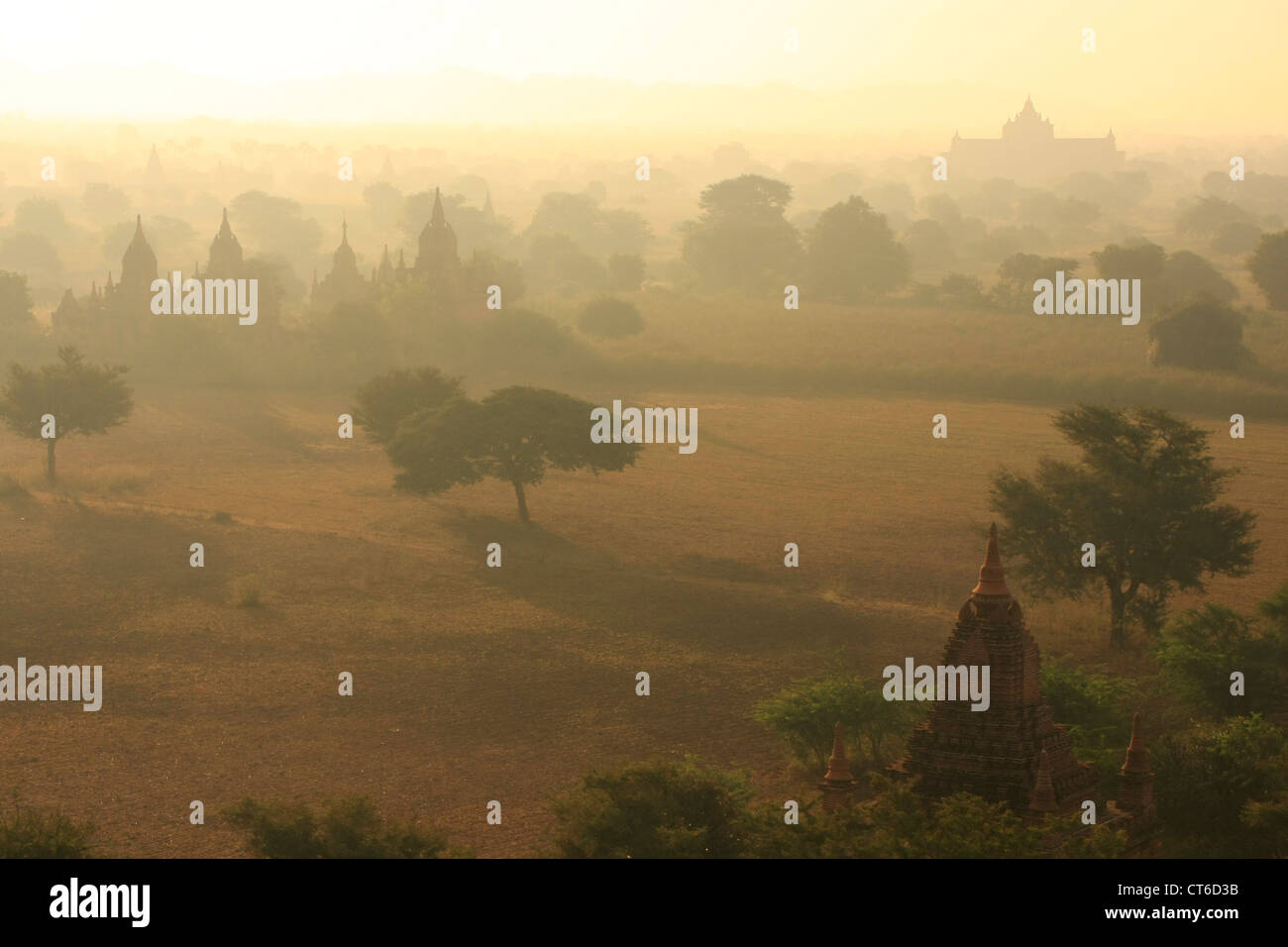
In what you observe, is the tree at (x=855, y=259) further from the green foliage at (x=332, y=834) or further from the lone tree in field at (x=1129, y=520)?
the green foliage at (x=332, y=834)

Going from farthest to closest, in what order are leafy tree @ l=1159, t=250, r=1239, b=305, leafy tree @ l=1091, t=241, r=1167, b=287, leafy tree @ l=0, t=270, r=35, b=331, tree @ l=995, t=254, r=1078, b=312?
leafy tree @ l=1091, t=241, r=1167, b=287 → leafy tree @ l=1159, t=250, r=1239, b=305 → tree @ l=995, t=254, r=1078, b=312 → leafy tree @ l=0, t=270, r=35, b=331

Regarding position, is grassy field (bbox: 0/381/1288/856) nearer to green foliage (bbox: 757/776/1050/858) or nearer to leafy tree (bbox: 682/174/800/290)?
→ green foliage (bbox: 757/776/1050/858)

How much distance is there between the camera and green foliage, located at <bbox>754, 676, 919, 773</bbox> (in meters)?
29.4

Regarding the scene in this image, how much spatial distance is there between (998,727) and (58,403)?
130 ft

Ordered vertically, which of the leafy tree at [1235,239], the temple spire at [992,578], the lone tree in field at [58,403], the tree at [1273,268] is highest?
the leafy tree at [1235,239]

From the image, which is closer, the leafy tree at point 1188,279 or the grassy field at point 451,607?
the grassy field at point 451,607

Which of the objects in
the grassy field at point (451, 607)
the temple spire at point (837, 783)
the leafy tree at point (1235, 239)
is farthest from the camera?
the leafy tree at point (1235, 239)

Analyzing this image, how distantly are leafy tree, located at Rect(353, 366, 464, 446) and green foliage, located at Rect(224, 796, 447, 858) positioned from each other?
33208mm

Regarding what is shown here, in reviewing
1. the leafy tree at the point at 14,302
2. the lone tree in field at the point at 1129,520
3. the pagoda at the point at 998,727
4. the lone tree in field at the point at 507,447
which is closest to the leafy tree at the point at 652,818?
the pagoda at the point at 998,727

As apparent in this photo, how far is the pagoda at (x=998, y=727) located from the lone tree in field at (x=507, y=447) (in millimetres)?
27039

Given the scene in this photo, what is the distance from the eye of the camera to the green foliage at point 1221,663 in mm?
31344

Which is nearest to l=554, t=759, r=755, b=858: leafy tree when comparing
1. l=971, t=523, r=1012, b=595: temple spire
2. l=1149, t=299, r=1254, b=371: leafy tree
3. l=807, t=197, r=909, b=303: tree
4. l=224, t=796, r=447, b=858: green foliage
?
l=224, t=796, r=447, b=858: green foliage

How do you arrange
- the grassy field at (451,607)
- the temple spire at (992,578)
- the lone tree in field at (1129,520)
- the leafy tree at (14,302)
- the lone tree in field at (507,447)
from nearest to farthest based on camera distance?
1. the temple spire at (992,578)
2. the grassy field at (451,607)
3. the lone tree in field at (1129,520)
4. the lone tree in field at (507,447)
5. the leafy tree at (14,302)
